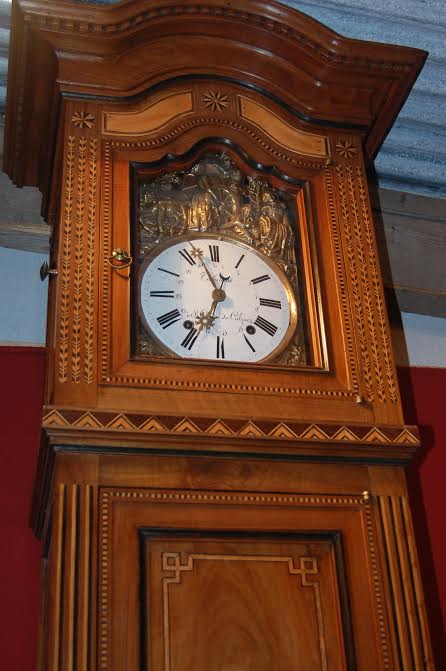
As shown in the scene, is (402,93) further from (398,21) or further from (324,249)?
(324,249)

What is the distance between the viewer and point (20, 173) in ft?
9.34

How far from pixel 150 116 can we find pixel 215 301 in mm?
537

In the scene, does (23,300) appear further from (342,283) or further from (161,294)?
(342,283)

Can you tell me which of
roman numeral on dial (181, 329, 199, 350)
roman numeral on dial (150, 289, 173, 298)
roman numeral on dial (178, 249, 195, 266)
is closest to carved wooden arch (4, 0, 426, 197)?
roman numeral on dial (178, 249, 195, 266)

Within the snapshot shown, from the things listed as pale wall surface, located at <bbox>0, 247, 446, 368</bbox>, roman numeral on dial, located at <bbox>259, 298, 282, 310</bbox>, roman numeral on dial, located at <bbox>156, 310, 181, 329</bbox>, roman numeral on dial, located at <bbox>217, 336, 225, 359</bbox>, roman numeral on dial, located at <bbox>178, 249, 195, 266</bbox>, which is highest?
pale wall surface, located at <bbox>0, 247, 446, 368</bbox>

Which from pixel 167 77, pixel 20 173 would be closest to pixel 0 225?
pixel 20 173

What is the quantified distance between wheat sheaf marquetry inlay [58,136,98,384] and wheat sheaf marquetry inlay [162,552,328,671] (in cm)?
43

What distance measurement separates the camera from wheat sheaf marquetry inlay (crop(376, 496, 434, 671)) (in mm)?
1970

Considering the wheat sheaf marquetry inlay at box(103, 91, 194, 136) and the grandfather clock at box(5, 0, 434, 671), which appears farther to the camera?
the wheat sheaf marquetry inlay at box(103, 91, 194, 136)

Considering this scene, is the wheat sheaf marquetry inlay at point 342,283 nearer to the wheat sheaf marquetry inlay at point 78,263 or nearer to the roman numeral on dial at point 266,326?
the roman numeral on dial at point 266,326

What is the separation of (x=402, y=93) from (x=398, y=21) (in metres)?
0.26

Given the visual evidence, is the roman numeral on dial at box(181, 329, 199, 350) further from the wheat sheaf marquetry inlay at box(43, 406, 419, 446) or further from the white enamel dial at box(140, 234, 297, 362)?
the wheat sheaf marquetry inlay at box(43, 406, 419, 446)

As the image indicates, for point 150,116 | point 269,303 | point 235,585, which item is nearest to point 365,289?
point 269,303

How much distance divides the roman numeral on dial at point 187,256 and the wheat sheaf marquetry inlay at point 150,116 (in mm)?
335
